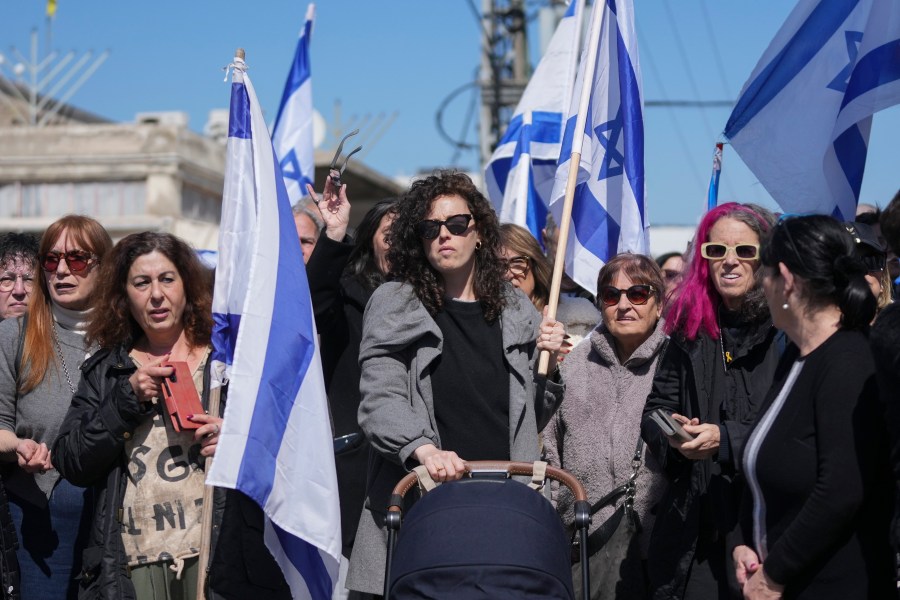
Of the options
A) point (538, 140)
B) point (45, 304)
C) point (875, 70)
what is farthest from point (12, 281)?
point (875, 70)

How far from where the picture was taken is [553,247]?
23.6 ft

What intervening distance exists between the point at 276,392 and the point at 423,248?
84 centimetres

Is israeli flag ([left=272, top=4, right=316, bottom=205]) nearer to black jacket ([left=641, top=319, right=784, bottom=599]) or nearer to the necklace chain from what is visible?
the necklace chain

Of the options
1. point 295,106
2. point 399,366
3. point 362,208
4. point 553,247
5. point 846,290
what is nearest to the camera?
point 846,290

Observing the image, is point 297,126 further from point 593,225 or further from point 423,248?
point 423,248

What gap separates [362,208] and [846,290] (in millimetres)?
18008

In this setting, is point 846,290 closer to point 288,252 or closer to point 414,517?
point 414,517

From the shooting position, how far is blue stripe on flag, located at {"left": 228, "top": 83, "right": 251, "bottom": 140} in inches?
199

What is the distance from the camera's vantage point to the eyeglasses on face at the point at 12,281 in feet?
21.1

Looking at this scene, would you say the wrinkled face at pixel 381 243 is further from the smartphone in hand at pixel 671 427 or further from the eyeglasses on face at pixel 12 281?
the eyeglasses on face at pixel 12 281

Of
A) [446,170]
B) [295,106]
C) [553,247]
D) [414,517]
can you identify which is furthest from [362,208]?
[414,517]

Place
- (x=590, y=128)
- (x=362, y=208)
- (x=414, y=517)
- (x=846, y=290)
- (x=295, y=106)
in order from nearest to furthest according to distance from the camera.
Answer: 1. (x=846, y=290)
2. (x=414, y=517)
3. (x=590, y=128)
4. (x=295, y=106)
5. (x=362, y=208)

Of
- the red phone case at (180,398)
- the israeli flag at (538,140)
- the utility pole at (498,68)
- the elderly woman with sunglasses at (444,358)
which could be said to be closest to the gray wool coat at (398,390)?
the elderly woman with sunglasses at (444,358)

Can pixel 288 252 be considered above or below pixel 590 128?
below
